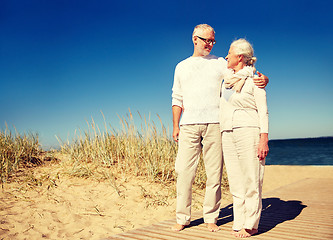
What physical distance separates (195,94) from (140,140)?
9.70 ft

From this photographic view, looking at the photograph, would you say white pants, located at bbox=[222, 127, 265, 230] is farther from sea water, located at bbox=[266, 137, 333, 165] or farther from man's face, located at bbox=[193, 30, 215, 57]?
sea water, located at bbox=[266, 137, 333, 165]

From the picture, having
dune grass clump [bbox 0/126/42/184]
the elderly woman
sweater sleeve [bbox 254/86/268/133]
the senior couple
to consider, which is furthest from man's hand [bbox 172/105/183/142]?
dune grass clump [bbox 0/126/42/184]

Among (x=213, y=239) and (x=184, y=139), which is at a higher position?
(x=184, y=139)

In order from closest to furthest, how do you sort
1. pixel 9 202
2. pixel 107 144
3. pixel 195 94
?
pixel 195 94 → pixel 9 202 → pixel 107 144

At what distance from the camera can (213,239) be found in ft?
7.64

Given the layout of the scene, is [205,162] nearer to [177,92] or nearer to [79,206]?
[177,92]

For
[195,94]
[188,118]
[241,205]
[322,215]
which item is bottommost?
[322,215]

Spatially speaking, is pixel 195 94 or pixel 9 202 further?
pixel 9 202

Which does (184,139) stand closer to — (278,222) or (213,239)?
(213,239)

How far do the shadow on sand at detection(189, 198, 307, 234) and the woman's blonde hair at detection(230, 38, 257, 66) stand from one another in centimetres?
153

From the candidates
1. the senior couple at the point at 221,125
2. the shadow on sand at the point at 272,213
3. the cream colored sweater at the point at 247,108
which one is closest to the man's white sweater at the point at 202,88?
the senior couple at the point at 221,125

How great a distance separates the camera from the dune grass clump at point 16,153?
4.77 m

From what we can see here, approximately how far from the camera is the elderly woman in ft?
7.58

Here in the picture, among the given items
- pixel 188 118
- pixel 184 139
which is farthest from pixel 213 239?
pixel 188 118
